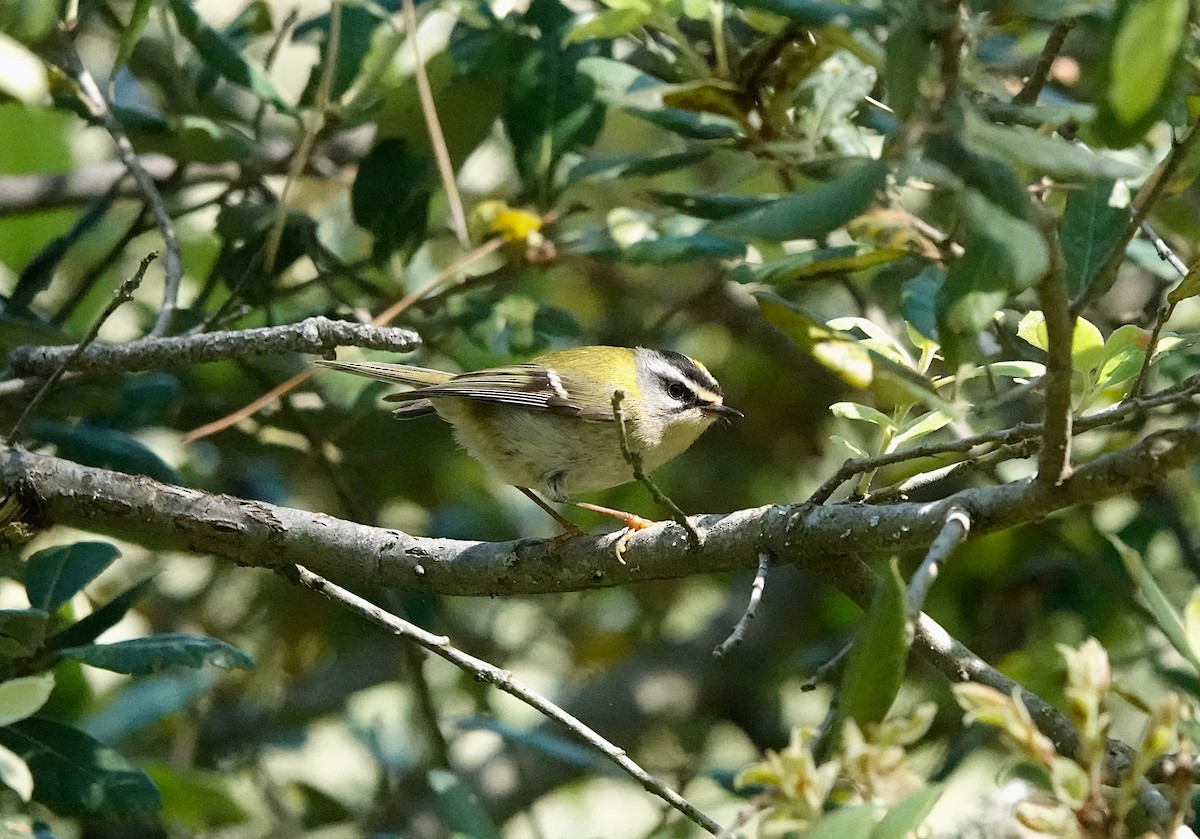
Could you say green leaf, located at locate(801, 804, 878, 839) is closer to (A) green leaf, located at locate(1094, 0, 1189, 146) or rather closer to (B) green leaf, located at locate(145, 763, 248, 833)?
(A) green leaf, located at locate(1094, 0, 1189, 146)

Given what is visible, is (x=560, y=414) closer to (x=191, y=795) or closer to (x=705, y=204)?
(x=705, y=204)

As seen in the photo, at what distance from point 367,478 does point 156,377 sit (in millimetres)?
1068

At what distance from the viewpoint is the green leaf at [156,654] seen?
7.36 feet

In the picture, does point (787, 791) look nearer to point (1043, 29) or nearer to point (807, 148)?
point (807, 148)

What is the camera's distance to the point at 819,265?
180cm

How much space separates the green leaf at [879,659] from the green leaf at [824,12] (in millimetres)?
596

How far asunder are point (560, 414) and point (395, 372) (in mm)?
468

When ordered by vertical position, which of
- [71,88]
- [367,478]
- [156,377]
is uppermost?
[71,88]

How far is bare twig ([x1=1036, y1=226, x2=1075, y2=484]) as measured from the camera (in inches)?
50.9

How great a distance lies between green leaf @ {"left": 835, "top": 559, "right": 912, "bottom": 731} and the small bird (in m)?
2.05

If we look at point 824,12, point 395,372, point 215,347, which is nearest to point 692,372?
point 395,372

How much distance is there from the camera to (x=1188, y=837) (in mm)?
1498

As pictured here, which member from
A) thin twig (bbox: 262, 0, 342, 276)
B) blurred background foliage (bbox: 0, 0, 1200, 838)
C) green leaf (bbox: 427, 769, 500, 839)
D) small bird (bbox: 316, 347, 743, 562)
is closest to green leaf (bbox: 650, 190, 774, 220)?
blurred background foliage (bbox: 0, 0, 1200, 838)

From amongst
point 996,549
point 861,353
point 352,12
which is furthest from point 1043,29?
point 861,353
